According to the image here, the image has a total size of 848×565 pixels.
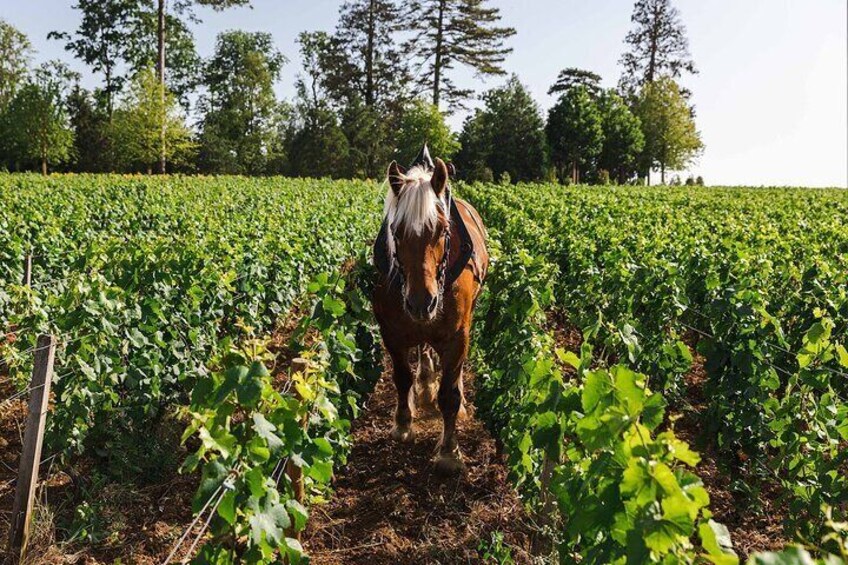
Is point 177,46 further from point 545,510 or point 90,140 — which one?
point 545,510

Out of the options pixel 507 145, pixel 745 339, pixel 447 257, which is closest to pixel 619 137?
pixel 507 145

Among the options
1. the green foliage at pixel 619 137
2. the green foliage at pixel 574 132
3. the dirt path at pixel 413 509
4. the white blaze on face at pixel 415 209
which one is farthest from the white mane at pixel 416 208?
the green foliage at pixel 619 137

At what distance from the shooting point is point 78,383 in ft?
13.9

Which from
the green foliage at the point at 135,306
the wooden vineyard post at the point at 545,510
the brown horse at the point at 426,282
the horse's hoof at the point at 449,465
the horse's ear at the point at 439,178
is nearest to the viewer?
the wooden vineyard post at the point at 545,510

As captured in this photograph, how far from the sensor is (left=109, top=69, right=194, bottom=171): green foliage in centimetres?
4172

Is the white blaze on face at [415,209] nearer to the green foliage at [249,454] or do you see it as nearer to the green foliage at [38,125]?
the green foliage at [249,454]

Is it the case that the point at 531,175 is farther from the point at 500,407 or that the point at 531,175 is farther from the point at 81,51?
the point at 500,407

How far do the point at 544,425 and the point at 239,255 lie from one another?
4981 millimetres

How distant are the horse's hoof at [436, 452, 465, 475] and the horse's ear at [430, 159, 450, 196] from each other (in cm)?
193

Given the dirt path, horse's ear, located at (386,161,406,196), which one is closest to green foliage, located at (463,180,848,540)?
the dirt path

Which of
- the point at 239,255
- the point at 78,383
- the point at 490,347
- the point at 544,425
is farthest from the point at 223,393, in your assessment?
the point at 239,255

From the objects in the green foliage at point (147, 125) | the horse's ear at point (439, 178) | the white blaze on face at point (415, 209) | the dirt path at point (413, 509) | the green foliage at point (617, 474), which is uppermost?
the green foliage at point (147, 125)

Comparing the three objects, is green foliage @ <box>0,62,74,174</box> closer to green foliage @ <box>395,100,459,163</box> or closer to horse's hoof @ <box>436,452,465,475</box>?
green foliage @ <box>395,100,459,163</box>

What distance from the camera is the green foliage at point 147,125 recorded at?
41719 mm
